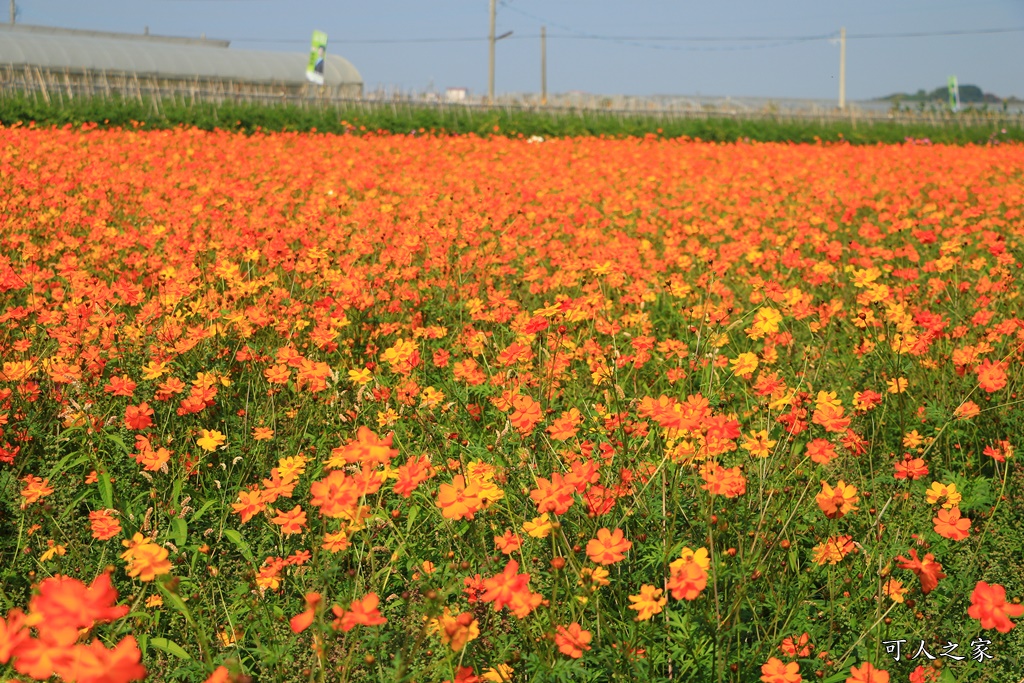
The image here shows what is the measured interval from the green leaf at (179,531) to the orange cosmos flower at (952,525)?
1.83m

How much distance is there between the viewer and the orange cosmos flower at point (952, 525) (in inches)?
70.8

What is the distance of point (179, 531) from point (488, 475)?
0.94 m

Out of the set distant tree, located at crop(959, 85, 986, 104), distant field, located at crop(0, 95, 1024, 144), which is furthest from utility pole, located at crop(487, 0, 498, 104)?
distant tree, located at crop(959, 85, 986, 104)

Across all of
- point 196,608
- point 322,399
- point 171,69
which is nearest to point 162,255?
point 322,399

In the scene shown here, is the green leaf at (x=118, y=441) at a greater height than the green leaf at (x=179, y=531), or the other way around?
the green leaf at (x=118, y=441)

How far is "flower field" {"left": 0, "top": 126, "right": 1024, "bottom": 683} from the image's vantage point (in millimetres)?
1814

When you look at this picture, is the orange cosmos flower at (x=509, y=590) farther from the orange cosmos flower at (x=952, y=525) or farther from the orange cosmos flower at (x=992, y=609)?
the orange cosmos flower at (x=952, y=525)

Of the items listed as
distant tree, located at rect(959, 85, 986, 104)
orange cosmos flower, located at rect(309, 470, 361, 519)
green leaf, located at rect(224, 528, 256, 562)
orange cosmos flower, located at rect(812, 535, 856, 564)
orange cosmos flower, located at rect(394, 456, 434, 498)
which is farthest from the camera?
distant tree, located at rect(959, 85, 986, 104)

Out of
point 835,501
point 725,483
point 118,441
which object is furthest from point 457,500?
point 118,441

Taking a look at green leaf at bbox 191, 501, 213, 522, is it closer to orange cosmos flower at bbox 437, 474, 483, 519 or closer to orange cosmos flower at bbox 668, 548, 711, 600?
orange cosmos flower at bbox 437, 474, 483, 519

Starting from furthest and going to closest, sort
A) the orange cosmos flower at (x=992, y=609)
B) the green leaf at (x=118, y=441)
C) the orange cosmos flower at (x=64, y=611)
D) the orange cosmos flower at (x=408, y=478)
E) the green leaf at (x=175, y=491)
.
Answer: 1. the green leaf at (x=118, y=441)
2. the green leaf at (x=175, y=491)
3. the orange cosmos flower at (x=408, y=478)
4. the orange cosmos flower at (x=992, y=609)
5. the orange cosmos flower at (x=64, y=611)

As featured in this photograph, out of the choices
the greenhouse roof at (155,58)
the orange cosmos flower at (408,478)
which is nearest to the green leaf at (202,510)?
the orange cosmos flower at (408,478)

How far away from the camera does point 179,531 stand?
94.3 inches

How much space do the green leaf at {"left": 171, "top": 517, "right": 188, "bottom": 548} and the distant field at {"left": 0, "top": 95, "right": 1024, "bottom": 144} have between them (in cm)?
1280
